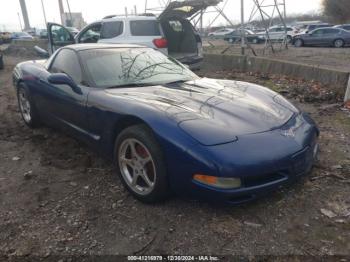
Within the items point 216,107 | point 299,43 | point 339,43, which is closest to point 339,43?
point 339,43

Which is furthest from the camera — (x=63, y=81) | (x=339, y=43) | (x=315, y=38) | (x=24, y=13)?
(x=24, y=13)

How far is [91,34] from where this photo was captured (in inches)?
366

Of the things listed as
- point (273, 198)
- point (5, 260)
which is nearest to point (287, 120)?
point (273, 198)

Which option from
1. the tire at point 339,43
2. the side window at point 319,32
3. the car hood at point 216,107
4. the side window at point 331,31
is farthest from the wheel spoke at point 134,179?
the side window at point 319,32

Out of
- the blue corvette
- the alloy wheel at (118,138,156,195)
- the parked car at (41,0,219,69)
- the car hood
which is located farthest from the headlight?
the parked car at (41,0,219,69)

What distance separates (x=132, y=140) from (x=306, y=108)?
3808 mm

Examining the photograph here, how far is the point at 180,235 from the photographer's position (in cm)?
251

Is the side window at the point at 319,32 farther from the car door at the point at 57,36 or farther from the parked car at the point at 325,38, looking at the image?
the car door at the point at 57,36

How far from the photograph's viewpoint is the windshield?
11.9 ft

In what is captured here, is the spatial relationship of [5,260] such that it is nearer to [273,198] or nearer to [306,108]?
[273,198]

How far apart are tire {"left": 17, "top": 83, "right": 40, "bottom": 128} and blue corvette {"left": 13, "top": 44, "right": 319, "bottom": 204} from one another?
2.12 ft

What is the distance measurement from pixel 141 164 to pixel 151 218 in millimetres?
465

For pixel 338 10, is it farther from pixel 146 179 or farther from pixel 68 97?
pixel 146 179

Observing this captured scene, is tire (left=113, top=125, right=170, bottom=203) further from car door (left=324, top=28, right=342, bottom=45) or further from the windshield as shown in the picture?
car door (left=324, top=28, right=342, bottom=45)
